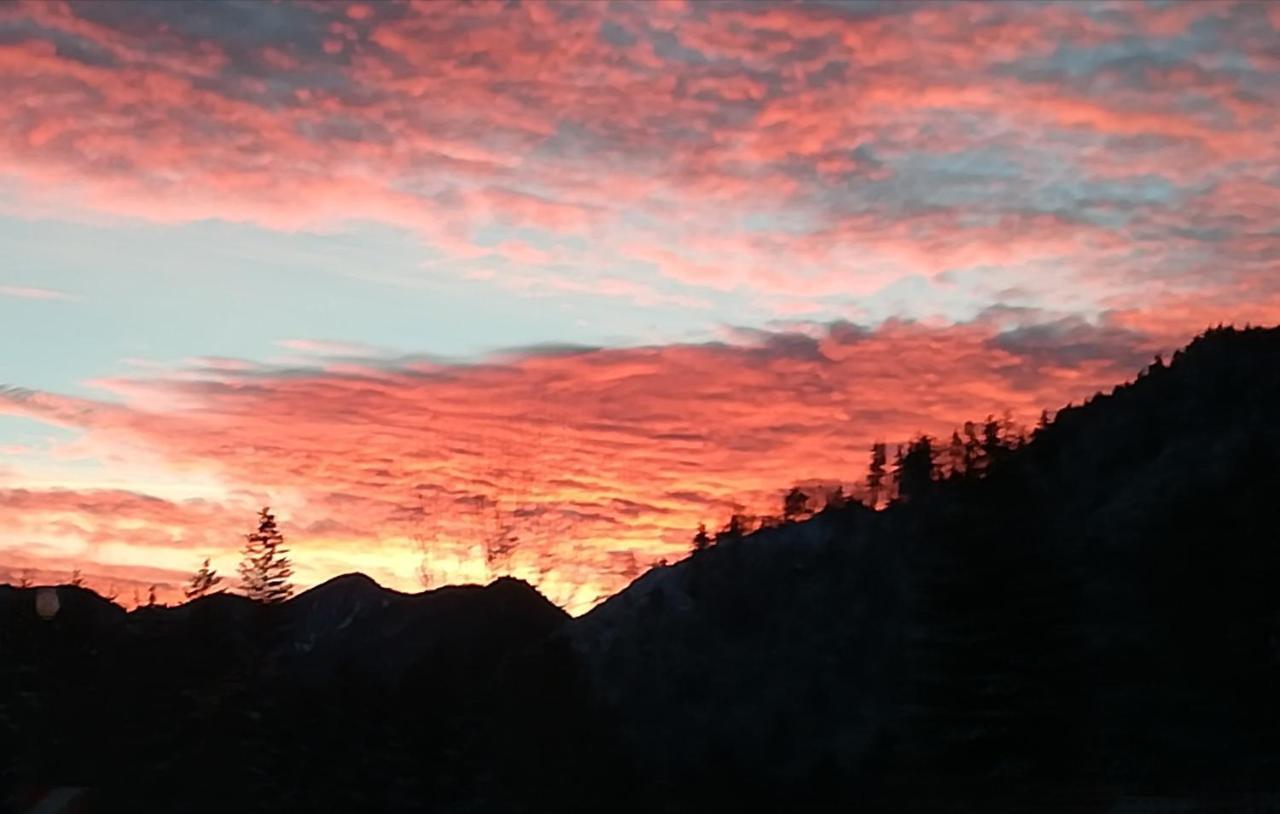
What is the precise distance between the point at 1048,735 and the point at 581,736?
54.6 ft

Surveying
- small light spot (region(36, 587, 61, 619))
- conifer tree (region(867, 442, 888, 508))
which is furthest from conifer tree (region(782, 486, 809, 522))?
small light spot (region(36, 587, 61, 619))

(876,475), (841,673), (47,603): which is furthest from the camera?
(876,475)

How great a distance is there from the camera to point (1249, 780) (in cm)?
1527

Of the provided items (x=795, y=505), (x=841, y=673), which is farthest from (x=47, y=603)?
(x=795, y=505)

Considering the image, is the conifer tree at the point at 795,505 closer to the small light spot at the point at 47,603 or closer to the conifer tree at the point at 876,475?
the conifer tree at the point at 876,475

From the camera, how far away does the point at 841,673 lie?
2726 inches

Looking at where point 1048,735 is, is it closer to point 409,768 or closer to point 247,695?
point 409,768

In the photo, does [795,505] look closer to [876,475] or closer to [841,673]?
[876,475]

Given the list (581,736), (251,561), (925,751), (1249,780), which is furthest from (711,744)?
(1249,780)

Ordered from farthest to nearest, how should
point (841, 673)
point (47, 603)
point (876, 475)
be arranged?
point (876, 475) → point (841, 673) → point (47, 603)

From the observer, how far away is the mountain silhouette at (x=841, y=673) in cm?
3375

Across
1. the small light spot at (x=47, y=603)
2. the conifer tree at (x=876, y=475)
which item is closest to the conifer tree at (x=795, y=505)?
the conifer tree at (x=876, y=475)

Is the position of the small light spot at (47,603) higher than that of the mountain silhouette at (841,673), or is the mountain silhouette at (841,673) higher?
the small light spot at (47,603)

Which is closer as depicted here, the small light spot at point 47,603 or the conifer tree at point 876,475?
the small light spot at point 47,603
